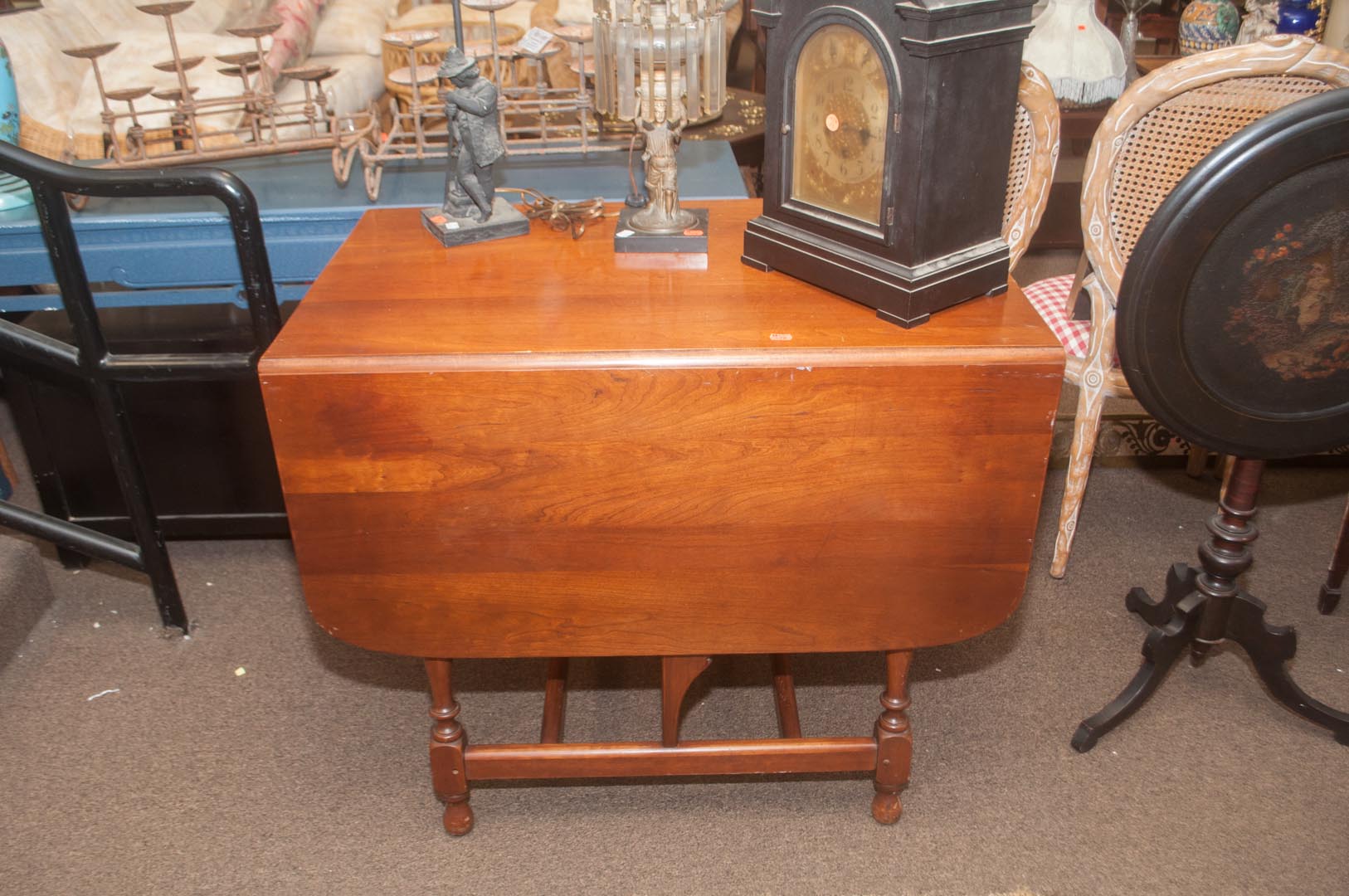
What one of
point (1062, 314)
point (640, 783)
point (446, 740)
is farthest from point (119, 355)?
point (1062, 314)

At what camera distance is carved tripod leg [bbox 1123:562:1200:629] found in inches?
72.4

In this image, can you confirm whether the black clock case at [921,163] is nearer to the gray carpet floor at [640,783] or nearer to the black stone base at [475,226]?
the black stone base at [475,226]

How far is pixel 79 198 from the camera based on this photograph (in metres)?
2.01

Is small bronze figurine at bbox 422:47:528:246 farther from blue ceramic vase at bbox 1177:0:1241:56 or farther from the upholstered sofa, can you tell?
blue ceramic vase at bbox 1177:0:1241:56

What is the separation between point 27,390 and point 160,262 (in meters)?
0.39

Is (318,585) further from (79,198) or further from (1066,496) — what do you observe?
(1066,496)

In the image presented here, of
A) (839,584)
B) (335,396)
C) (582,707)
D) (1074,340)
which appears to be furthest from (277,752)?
(1074,340)

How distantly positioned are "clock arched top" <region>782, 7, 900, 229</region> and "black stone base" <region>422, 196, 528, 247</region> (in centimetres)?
43

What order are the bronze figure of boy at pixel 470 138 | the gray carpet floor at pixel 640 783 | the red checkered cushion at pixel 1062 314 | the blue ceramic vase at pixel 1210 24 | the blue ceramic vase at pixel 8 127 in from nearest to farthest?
the bronze figure of boy at pixel 470 138 < the gray carpet floor at pixel 640 783 < the blue ceramic vase at pixel 8 127 < the red checkered cushion at pixel 1062 314 < the blue ceramic vase at pixel 1210 24

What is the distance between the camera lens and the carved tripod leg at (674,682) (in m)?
1.52

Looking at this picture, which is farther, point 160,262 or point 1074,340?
point 1074,340

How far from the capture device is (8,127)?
1.97 metres

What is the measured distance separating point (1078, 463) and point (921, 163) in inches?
40.3

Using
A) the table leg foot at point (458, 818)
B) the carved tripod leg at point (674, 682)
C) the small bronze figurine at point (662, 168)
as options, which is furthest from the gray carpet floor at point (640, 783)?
the small bronze figurine at point (662, 168)
